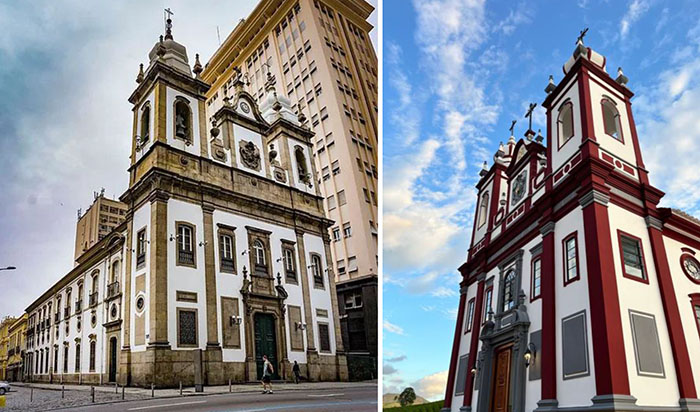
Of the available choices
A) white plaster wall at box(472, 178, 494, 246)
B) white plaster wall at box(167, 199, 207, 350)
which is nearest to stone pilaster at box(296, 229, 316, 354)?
white plaster wall at box(167, 199, 207, 350)

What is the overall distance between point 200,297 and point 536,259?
5415 mm

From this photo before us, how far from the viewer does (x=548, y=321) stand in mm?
8094

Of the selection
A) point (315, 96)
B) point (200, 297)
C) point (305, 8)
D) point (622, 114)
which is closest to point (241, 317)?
point (200, 297)

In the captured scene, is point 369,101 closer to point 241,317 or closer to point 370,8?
point 370,8

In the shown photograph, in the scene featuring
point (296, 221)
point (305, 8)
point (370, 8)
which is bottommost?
point (296, 221)

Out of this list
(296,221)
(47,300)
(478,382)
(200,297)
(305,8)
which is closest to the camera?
(47,300)

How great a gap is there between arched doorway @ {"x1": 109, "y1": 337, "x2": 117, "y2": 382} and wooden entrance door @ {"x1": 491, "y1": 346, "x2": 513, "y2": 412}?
612cm

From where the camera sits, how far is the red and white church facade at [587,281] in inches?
276

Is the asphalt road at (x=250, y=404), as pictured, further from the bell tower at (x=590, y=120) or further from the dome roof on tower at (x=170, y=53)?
the bell tower at (x=590, y=120)

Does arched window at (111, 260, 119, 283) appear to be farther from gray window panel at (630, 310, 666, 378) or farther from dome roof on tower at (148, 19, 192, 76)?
gray window panel at (630, 310, 666, 378)

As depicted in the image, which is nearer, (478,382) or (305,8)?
(478,382)

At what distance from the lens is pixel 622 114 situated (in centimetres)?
927

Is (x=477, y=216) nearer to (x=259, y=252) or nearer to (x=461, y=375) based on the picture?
(x=461, y=375)

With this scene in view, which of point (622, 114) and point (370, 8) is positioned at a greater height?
point (370, 8)
